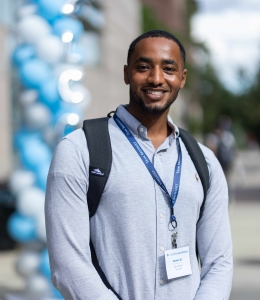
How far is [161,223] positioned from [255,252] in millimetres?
8436

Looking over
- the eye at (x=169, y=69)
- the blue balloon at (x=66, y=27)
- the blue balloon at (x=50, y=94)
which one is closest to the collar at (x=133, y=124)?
the eye at (x=169, y=69)

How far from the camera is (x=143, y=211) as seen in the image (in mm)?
2555

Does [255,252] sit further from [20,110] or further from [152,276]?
[152,276]

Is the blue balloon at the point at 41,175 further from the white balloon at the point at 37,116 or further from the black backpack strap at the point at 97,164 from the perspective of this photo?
the black backpack strap at the point at 97,164

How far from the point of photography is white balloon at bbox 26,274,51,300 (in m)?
6.59

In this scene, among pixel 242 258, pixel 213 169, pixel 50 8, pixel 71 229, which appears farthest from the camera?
pixel 242 258

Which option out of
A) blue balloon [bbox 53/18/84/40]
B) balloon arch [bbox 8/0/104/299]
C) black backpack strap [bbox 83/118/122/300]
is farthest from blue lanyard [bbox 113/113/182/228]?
blue balloon [bbox 53/18/84/40]

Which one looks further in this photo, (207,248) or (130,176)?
(207,248)

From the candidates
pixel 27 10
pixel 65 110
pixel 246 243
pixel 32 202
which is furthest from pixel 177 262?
pixel 246 243

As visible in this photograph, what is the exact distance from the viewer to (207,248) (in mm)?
2789

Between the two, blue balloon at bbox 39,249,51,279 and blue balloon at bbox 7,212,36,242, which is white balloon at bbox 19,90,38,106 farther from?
blue balloon at bbox 39,249,51,279

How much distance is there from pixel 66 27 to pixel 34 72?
521mm

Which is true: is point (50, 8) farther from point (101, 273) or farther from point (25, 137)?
point (101, 273)

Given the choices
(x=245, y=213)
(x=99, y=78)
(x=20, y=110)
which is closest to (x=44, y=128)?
(x=20, y=110)
